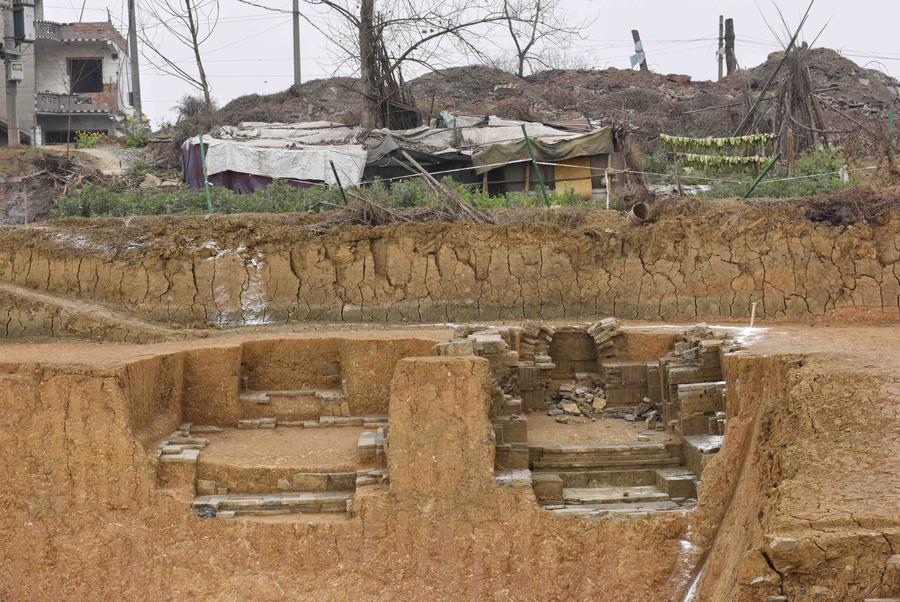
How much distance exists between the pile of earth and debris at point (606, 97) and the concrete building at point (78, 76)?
5671 millimetres

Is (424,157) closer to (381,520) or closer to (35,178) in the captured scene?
(35,178)

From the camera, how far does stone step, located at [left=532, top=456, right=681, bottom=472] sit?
31.8 ft

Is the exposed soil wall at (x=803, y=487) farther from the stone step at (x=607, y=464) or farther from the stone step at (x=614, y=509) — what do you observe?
the stone step at (x=607, y=464)

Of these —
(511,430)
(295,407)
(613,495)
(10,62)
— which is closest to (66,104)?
(10,62)

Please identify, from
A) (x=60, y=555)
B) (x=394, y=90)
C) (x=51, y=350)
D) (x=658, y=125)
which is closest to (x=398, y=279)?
(x=51, y=350)

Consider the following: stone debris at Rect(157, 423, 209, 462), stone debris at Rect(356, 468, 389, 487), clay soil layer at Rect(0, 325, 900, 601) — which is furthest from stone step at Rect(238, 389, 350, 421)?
stone debris at Rect(356, 468, 389, 487)

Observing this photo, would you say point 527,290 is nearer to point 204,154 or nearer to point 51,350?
point 51,350

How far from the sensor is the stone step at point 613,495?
928 cm

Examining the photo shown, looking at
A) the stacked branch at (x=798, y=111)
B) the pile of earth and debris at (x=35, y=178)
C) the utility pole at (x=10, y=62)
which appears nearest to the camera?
the pile of earth and debris at (x=35, y=178)

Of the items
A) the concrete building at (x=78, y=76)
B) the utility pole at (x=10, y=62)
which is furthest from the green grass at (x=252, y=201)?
the concrete building at (x=78, y=76)

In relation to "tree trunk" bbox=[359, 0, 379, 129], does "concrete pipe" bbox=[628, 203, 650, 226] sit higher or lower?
lower

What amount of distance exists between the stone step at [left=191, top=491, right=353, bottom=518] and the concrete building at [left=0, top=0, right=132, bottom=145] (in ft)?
70.2

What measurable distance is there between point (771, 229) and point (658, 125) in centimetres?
1142

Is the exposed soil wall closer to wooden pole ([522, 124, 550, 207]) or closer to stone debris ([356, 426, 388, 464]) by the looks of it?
stone debris ([356, 426, 388, 464])
